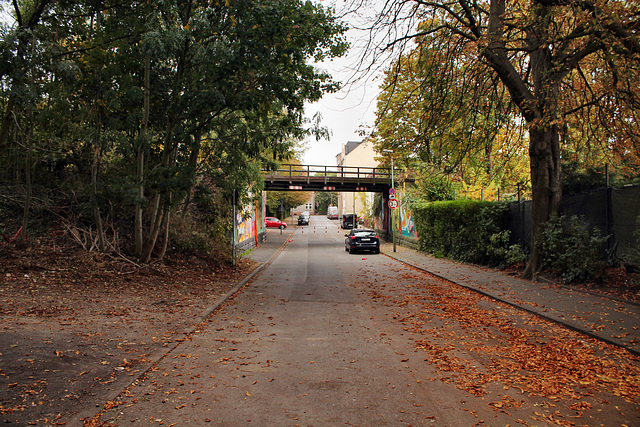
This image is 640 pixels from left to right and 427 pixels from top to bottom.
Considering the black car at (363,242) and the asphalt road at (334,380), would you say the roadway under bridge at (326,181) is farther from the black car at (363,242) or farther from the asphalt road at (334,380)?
the asphalt road at (334,380)

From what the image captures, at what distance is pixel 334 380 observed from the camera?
486cm

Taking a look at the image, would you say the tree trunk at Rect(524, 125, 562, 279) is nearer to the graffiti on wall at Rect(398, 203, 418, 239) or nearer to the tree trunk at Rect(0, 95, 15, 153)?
the tree trunk at Rect(0, 95, 15, 153)

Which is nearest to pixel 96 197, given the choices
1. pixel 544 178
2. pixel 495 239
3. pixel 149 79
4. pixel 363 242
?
pixel 149 79

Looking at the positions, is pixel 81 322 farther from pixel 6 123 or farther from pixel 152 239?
pixel 6 123

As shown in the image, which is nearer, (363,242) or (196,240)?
(196,240)

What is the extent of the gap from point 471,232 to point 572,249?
22.0 ft

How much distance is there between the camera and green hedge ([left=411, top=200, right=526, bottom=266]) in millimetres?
16156

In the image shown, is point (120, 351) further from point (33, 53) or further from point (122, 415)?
point (33, 53)

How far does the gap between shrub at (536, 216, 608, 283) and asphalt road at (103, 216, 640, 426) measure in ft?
11.6

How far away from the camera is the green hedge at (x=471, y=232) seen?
1616 centimetres

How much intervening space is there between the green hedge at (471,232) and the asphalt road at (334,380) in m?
7.67

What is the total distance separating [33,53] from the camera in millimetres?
10039

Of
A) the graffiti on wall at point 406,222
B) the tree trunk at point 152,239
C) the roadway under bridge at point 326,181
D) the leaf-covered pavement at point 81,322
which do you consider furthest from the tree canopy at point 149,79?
the roadway under bridge at point 326,181

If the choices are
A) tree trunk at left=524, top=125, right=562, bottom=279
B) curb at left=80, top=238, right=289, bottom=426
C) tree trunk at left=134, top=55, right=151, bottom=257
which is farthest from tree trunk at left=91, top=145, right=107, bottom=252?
tree trunk at left=524, top=125, right=562, bottom=279
